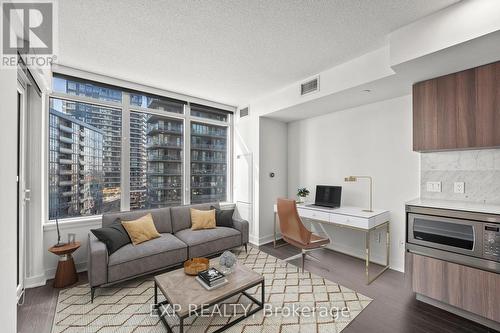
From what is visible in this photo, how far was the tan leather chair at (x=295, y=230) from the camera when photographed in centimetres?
297

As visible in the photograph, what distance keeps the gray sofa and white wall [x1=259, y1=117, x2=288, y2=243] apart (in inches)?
29.6

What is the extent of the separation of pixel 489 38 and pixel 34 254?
16.3 ft

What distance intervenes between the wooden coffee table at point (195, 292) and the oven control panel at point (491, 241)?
197cm

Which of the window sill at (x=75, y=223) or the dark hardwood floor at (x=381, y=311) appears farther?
the window sill at (x=75, y=223)

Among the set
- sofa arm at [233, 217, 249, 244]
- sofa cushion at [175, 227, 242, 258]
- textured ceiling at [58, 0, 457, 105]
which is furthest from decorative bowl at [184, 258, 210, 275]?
textured ceiling at [58, 0, 457, 105]

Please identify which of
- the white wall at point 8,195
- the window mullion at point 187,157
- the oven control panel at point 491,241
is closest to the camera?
the white wall at point 8,195

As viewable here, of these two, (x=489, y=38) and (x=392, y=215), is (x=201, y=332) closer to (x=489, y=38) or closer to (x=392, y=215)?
(x=392, y=215)

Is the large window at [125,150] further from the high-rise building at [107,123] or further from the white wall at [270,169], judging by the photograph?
the white wall at [270,169]

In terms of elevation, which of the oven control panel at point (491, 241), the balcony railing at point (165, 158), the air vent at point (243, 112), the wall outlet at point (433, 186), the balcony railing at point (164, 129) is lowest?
the oven control panel at point (491, 241)

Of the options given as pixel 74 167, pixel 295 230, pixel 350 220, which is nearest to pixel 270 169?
pixel 295 230

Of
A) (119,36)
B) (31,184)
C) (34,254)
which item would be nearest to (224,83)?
(119,36)

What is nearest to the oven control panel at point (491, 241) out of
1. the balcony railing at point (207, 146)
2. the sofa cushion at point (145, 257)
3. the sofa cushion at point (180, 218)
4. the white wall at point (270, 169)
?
the white wall at point (270, 169)

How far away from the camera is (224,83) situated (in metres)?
3.57

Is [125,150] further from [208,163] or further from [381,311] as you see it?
[381,311]
